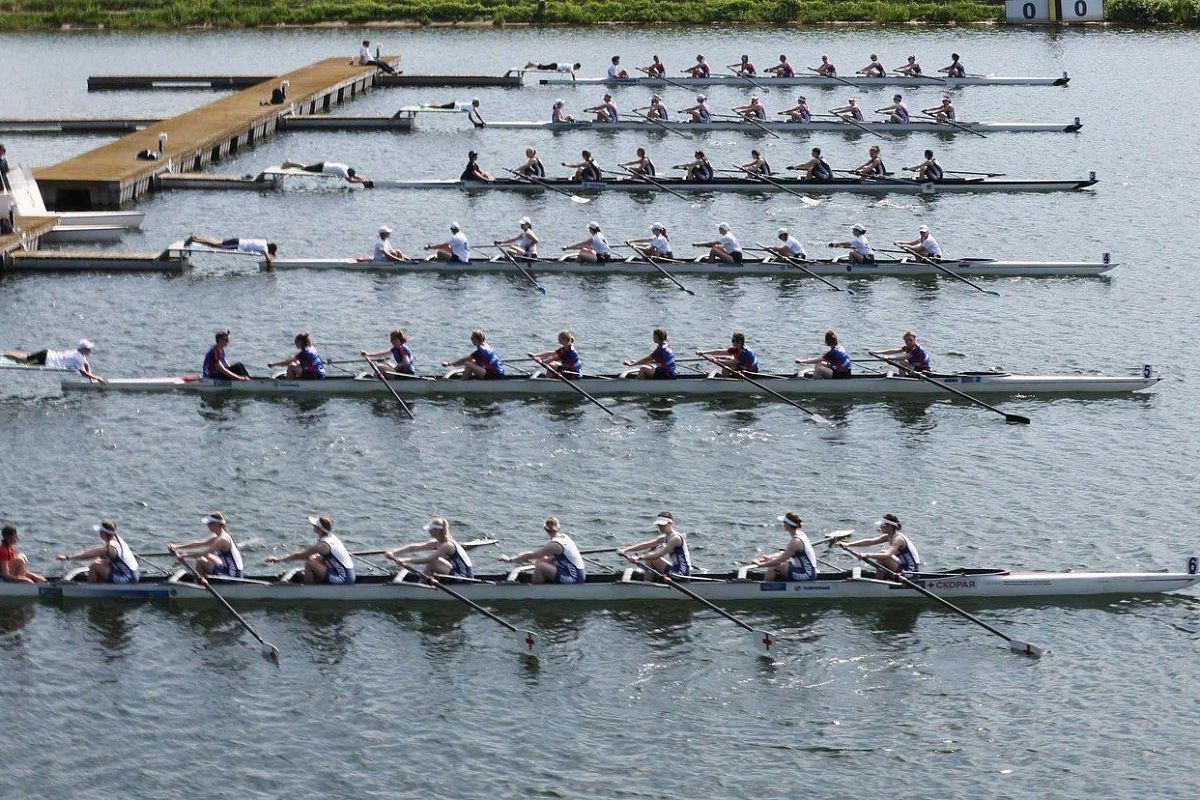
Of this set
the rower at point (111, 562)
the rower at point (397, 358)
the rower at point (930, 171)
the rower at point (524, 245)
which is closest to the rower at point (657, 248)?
the rower at point (524, 245)

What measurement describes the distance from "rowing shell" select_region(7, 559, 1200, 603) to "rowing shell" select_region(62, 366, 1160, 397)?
363 inches

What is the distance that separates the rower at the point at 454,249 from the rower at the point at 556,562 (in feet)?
60.4

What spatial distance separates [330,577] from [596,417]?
30.4 feet

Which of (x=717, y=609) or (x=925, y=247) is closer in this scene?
(x=717, y=609)

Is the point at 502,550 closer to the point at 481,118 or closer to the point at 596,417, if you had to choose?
the point at 596,417

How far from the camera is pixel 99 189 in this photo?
163ft

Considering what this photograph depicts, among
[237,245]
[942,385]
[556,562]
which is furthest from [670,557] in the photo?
[237,245]

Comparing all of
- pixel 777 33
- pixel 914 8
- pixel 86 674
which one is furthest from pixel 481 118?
pixel 86 674

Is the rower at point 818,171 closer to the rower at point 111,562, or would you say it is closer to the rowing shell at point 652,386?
the rowing shell at point 652,386

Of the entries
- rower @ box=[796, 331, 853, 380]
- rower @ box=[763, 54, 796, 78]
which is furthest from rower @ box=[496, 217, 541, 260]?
rower @ box=[763, 54, 796, 78]

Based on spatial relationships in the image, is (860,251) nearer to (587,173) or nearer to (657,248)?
(657,248)

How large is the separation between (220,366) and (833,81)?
38.5m

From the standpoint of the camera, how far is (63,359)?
35.0 meters

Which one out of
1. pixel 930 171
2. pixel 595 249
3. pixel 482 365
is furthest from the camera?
pixel 930 171
